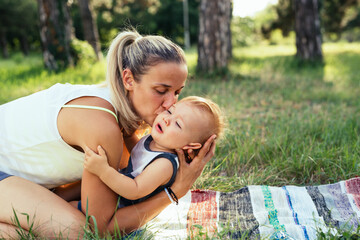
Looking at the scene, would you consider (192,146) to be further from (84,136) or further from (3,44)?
(3,44)

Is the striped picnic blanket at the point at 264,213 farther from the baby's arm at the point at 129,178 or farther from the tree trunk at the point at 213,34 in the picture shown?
the tree trunk at the point at 213,34

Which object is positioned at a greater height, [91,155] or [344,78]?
[91,155]

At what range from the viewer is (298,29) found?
8344mm

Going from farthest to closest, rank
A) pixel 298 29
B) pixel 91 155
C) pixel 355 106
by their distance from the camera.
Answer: pixel 298 29
pixel 355 106
pixel 91 155

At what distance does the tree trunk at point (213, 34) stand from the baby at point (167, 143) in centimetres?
464

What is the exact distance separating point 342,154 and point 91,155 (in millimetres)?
2211

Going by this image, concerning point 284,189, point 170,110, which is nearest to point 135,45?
point 170,110

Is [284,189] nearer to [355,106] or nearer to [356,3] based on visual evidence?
[355,106]

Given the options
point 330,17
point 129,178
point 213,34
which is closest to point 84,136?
point 129,178

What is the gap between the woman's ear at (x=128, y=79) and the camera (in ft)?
6.93

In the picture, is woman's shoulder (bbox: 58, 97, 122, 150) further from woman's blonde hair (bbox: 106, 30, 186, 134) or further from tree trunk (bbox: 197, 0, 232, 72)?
tree trunk (bbox: 197, 0, 232, 72)

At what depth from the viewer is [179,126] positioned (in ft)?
6.86

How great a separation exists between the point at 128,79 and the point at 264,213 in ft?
4.09

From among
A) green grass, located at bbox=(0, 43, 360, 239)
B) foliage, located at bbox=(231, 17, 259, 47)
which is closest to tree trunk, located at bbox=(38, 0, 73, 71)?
green grass, located at bbox=(0, 43, 360, 239)
